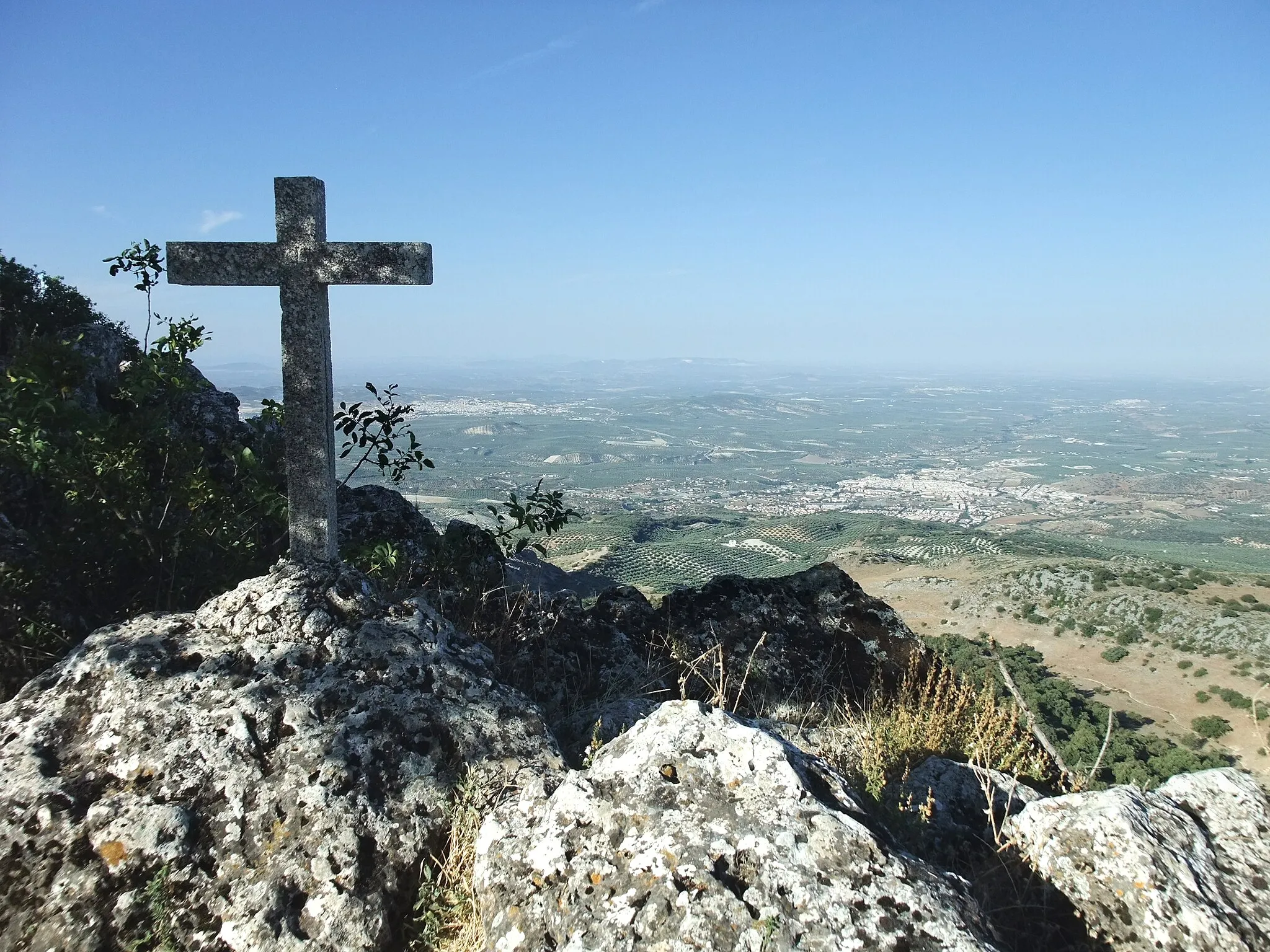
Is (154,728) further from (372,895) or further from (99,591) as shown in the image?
(99,591)

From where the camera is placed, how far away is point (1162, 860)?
258 centimetres

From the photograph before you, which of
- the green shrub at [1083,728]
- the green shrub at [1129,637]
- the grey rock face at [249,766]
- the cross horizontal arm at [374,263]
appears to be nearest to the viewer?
the grey rock face at [249,766]

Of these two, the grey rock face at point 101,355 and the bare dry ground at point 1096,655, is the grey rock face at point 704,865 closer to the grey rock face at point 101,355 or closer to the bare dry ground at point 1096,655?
the grey rock face at point 101,355

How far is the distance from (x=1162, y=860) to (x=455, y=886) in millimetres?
2485

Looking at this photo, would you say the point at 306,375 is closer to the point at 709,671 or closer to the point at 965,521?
the point at 709,671

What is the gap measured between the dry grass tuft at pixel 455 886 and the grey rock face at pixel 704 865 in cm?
13

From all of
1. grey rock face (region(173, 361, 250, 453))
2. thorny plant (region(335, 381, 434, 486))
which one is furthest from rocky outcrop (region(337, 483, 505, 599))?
grey rock face (region(173, 361, 250, 453))

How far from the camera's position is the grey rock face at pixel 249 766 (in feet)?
7.60

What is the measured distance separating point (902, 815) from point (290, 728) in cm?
256

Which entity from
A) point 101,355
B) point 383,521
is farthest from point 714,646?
point 101,355

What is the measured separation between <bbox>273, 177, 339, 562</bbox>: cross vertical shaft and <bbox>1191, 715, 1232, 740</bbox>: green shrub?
26.5 meters

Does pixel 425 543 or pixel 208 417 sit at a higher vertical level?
pixel 208 417

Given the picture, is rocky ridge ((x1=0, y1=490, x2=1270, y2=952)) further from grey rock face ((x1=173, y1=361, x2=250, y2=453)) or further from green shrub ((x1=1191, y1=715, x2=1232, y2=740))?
green shrub ((x1=1191, y1=715, x2=1232, y2=740))

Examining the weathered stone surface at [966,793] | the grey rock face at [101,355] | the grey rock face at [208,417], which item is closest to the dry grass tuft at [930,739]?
the weathered stone surface at [966,793]
